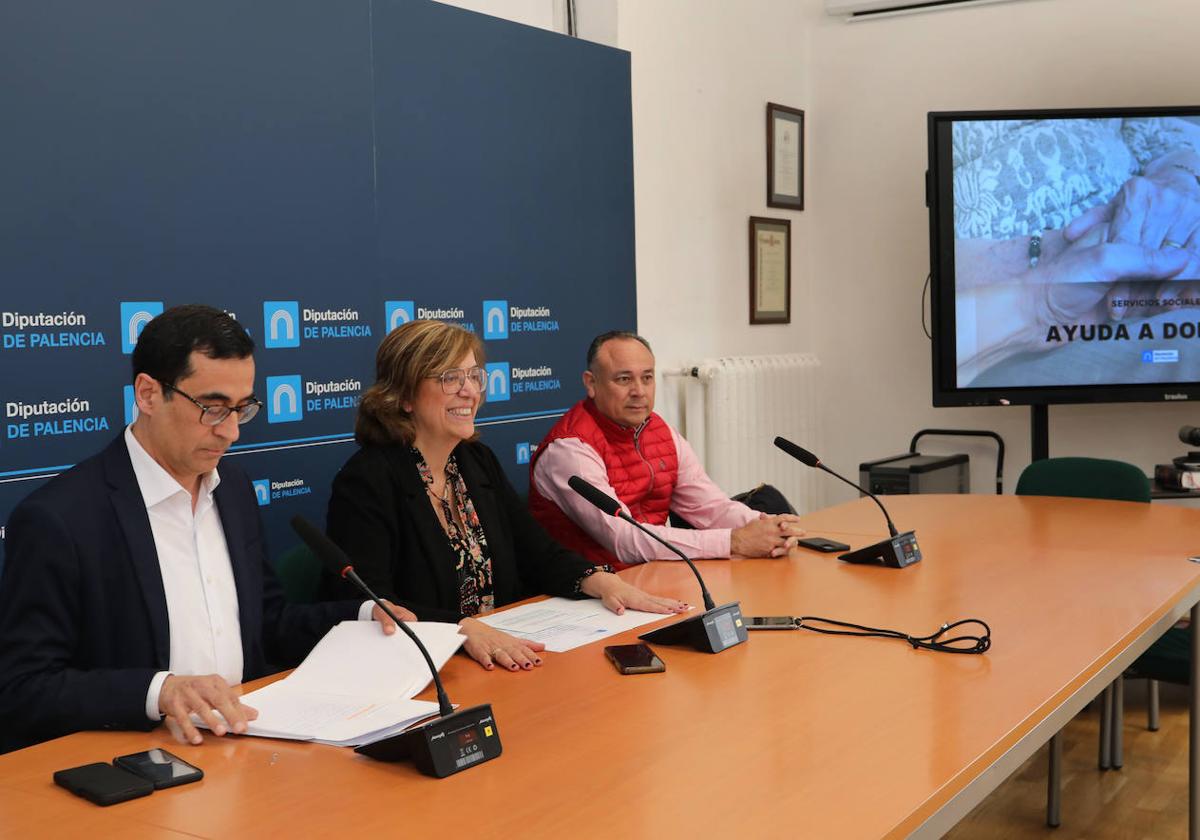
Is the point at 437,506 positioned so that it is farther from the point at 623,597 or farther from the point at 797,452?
the point at 797,452

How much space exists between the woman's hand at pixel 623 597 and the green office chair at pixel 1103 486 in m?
1.58

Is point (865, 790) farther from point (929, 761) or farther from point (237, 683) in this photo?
point (237, 683)

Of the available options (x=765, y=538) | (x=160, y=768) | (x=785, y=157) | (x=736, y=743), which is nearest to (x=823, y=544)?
(x=765, y=538)

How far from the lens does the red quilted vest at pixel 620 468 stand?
3.32m

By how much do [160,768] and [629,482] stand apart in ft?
6.79

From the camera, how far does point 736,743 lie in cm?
162

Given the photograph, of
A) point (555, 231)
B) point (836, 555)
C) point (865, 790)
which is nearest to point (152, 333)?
point (865, 790)

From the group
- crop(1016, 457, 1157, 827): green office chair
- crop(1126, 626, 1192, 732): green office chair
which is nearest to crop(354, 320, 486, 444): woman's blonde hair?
crop(1126, 626, 1192, 732): green office chair

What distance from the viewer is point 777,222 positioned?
576 cm

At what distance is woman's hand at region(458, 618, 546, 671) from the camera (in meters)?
2.03

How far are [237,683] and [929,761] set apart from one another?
4.01 feet

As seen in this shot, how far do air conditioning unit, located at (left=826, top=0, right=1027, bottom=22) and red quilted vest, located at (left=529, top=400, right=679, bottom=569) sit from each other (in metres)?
3.14

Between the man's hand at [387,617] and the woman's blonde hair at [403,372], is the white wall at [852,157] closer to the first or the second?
the woman's blonde hair at [403,372]

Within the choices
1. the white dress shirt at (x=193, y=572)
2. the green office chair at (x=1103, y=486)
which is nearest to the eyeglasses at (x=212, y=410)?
the white dress shirt at (x=193, y=572)
